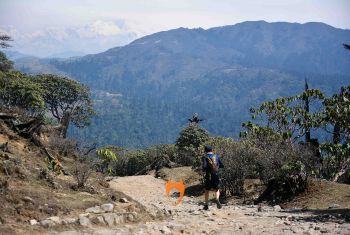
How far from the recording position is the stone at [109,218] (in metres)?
9.84

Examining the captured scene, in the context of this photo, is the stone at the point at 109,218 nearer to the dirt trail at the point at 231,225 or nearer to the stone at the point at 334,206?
the dirt trail at the point at 231,225

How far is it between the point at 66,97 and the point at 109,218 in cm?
5380

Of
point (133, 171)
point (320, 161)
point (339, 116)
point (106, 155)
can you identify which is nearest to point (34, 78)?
point (133, 171)

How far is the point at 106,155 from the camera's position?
21016 mm

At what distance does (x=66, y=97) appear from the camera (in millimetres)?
61781

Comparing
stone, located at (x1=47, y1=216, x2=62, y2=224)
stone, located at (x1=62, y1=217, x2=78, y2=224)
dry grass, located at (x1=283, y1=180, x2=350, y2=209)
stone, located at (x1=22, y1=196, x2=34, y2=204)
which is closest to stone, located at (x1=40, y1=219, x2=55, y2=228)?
stone, located at (x1=47, y1=216, x2=62, y2=224)

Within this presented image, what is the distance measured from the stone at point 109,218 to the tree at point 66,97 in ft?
160

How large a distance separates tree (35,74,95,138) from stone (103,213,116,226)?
48.9 metres

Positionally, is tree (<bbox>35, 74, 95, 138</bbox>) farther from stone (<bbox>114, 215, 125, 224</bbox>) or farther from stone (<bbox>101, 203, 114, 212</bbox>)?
stone (<bbox>114, 215, 125, 224</bbox>)

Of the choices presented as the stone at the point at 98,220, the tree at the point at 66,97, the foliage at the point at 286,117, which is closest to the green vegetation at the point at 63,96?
the tree at the point at 66,97

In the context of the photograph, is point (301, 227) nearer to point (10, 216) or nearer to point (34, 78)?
point (10, 216)

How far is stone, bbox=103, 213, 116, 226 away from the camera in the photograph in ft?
32.3

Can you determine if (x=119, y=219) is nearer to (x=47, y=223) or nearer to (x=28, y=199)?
(x=47, y=223)

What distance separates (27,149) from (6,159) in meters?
6.96
